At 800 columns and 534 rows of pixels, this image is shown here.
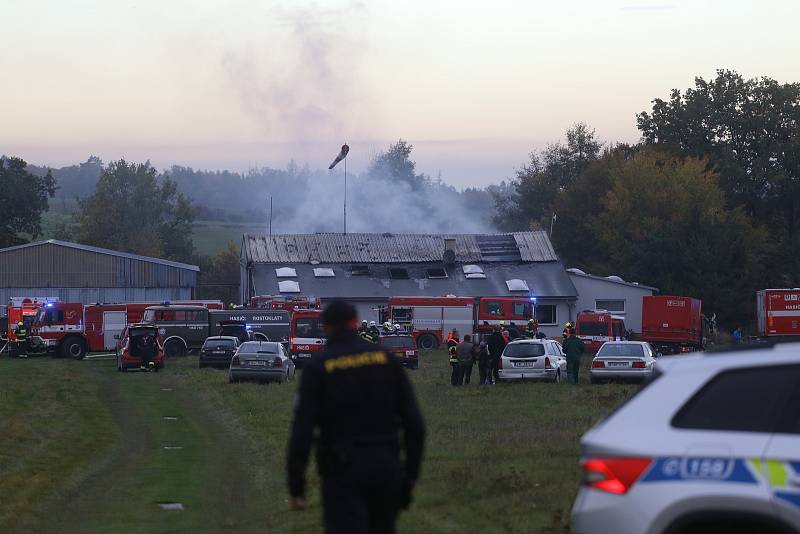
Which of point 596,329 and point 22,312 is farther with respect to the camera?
point 22,312

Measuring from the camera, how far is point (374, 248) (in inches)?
2913

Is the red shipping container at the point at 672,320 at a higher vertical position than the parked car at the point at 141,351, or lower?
higher

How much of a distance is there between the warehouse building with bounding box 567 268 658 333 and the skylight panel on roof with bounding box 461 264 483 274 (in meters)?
5.88

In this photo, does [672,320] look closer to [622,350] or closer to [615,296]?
[615,296]

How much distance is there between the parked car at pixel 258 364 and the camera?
3438 cm

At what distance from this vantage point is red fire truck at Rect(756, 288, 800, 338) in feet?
168

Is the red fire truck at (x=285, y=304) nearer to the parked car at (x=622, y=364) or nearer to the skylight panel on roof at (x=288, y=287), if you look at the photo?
the skylight panel on roof at (x=288, y=287)

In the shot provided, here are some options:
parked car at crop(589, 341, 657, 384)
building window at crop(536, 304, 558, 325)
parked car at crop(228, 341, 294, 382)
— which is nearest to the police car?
parked car at crop(589, 341, 657, 384)

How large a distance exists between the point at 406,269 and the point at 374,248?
110 inches

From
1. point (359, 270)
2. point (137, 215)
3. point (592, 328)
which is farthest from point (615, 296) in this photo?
point (137, 215)

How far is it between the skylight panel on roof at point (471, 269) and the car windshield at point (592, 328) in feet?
68.0

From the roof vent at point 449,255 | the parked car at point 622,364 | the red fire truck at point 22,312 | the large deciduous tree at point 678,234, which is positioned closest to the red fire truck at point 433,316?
the roof vent at point 449,255

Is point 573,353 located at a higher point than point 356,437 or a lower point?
lower

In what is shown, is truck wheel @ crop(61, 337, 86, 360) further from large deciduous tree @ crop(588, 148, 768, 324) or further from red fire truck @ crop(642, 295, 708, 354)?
large deciduous tree @ crop(588, 148, 768, 324)
